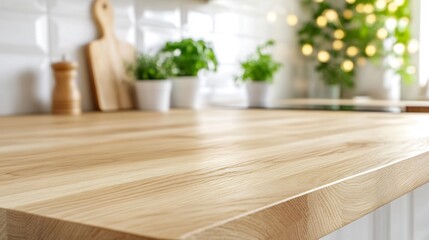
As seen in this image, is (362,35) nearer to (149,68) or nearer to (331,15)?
(331,15)

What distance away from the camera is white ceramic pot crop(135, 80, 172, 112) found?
157 cm

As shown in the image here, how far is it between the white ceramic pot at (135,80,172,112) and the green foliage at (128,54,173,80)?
0.02 metres

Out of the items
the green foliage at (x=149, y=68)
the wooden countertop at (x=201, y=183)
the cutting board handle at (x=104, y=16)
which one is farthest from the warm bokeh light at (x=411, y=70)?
the wooden countertop at (x=201, y=183)

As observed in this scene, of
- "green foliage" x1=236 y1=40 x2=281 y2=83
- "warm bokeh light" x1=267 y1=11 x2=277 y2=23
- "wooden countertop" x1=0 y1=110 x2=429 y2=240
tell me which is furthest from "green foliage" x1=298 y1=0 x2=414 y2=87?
"wooden countertop" x1=0 y1=110 x2=429 y2=240

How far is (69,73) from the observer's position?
1.38 meters

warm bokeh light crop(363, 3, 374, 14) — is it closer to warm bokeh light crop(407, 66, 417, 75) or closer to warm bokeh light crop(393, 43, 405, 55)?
warm bokeh light crop(393, 43, 405, 55)

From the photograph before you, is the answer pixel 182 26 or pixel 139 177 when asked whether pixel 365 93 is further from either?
pixel 139 177

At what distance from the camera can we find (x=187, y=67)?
5.64 feet

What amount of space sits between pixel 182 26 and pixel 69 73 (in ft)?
1.90

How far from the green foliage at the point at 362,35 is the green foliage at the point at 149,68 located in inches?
43.2

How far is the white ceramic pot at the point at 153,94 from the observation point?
1.57 meters

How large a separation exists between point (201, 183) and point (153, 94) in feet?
3.88

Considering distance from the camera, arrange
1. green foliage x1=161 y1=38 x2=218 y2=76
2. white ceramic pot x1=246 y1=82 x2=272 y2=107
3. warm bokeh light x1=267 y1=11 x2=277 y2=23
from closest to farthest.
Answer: green foliage x1=161 y1=38 x2=218 y2=76
white ceramic pot x1=246 y1=82 x2=272 y2=107
warm bokeh light x1=267 y1=11 x2=277 y2=23

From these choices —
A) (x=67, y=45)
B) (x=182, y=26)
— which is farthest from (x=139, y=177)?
(x=182, y=26)
